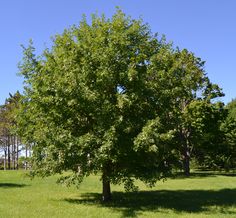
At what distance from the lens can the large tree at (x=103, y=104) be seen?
18703 millimetres

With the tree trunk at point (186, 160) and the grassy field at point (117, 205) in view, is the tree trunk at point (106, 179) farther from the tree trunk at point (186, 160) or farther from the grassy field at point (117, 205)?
the tree trunk at point (186, 160)

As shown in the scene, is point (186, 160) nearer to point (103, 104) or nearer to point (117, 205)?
point (117, 205)

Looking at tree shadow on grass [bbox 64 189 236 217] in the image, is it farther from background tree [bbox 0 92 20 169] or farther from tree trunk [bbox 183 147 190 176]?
background tree [bbox 0 92 20 169]

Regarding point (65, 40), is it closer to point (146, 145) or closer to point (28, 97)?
point (28, 97)

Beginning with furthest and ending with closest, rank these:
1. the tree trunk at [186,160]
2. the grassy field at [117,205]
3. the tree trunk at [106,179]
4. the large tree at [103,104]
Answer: the tree trunk at [186,160], the tree trunk at [106,179], the large tree at [103,104], the grassy field at [117,205]

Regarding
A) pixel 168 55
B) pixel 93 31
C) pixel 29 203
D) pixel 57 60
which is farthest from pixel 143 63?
pixel 29 203

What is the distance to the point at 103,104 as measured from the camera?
1912cm

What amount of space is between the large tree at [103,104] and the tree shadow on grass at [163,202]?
132 cm

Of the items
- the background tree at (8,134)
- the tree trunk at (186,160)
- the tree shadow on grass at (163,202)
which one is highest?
the background tree at (8,134)

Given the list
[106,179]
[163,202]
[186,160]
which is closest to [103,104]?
[106,179]

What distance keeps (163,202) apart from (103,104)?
7.00m

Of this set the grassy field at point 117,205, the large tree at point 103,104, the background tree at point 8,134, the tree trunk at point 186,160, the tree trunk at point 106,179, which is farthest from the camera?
the background tree at point 8,134

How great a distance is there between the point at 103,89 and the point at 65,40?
416 cm

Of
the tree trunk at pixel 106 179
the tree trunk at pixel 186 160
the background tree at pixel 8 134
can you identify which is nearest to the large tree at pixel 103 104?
the tree trunk at pixel 106 179
